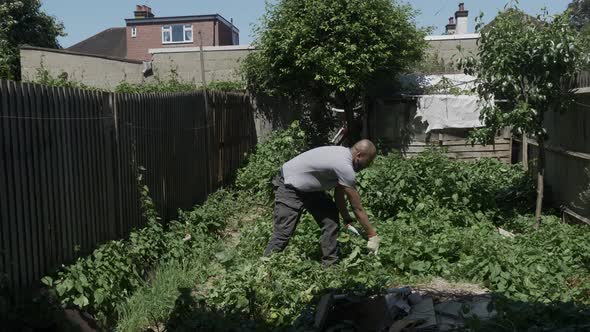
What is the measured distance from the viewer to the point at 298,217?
249 inches

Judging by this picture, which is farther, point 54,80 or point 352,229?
point 54,80

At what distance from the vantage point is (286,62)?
12828 mm

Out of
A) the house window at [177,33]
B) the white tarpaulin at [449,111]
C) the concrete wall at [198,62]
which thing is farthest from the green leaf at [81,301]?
the house window at [177,33]

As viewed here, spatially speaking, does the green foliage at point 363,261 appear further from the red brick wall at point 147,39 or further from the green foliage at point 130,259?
the red brick wall at point 147,39

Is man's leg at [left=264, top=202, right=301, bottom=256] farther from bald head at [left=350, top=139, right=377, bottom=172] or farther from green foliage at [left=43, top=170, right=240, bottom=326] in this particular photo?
green foliage at [left=43, top=170, right=240, bottom=326]

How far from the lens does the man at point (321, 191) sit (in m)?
6.08

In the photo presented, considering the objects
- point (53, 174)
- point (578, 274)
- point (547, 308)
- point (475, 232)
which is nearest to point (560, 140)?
point (475, 232)

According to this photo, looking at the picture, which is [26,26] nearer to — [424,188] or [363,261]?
[424,188]

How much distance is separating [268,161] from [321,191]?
5195 millimetres

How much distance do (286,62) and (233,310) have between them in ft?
27.6

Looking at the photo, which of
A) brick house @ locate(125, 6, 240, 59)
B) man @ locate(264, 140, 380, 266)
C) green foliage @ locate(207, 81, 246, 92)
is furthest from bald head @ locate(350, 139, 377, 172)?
brick house @ locate(125, 6, 240, 59)

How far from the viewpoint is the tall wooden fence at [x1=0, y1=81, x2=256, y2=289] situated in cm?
462

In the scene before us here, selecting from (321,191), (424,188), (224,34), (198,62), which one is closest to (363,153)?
(321,191)

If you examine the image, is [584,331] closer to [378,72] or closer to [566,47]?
[566,47]
